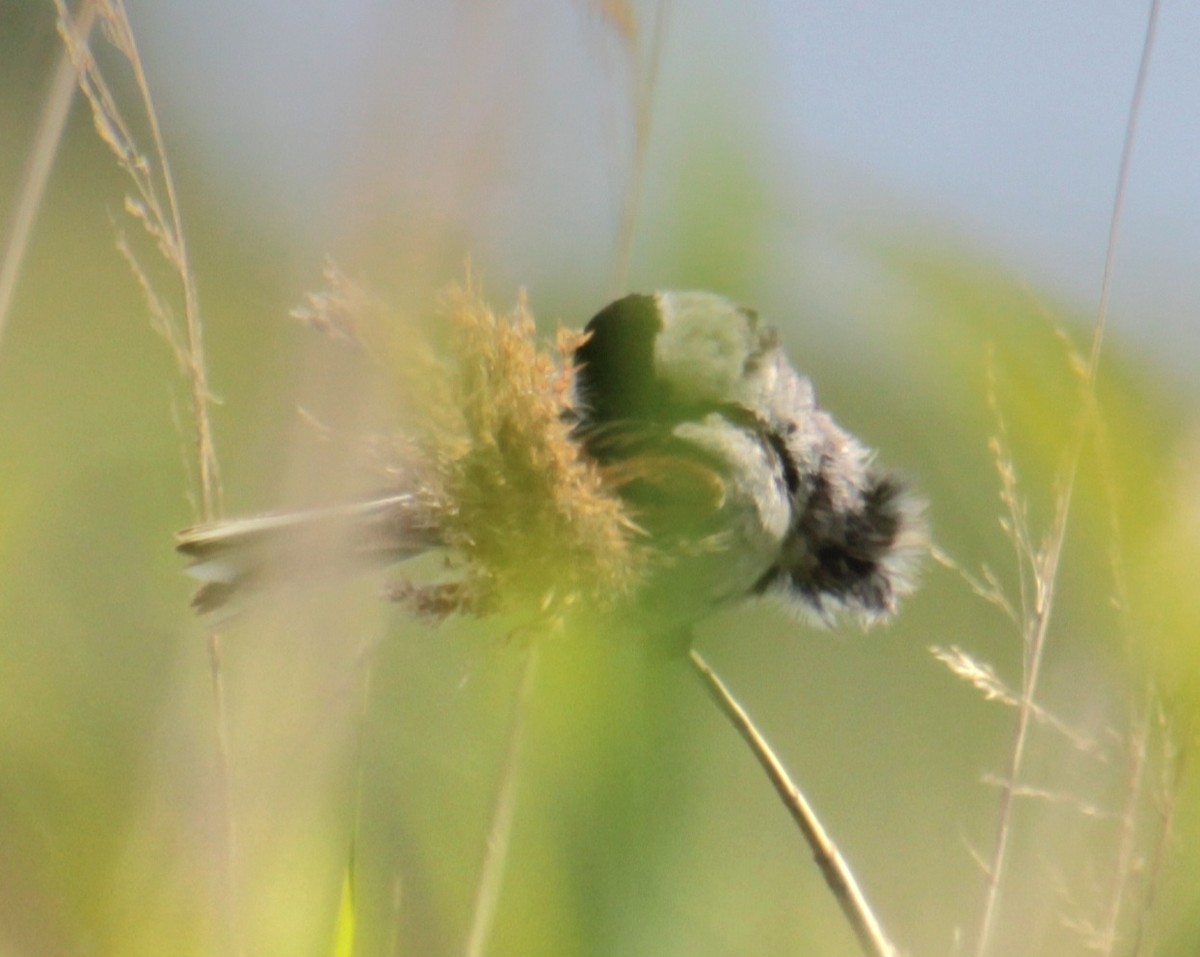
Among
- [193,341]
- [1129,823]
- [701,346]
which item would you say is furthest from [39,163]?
[1129,823]

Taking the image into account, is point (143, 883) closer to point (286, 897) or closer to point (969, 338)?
point (286, 897)

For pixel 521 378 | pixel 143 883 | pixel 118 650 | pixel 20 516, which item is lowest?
pixel 118 650

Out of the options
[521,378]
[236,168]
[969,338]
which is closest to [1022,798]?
[969,338]

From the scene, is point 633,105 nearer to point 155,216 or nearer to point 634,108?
point 634,108

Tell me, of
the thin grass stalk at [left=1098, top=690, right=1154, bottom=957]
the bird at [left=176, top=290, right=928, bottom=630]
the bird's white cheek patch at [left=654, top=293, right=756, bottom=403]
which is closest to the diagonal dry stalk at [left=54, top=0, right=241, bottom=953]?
the bird at [left=176, top=290, right=928, bottom=630]

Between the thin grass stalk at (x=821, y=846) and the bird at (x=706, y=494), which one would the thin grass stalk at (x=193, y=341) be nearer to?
the bird at (x=706, y=494)

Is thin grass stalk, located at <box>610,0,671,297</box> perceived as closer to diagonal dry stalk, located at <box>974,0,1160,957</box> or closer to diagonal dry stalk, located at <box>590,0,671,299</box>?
diagonal dry stalk, located at <box>590,0,671,299</box>
